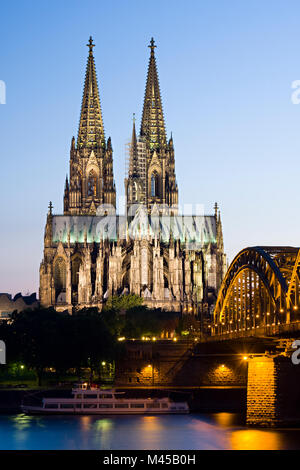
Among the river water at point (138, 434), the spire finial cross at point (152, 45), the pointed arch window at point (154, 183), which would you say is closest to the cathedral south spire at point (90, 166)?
the pointed arch window at point (154, 183)

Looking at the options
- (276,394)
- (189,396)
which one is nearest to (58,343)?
(189,396)

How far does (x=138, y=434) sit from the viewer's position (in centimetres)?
7631

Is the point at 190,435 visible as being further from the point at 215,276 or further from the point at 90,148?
the point at 90,148

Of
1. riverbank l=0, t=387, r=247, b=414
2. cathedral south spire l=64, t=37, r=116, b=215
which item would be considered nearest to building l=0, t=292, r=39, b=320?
cathedral south spire l=64, t=37, r=116, b=215

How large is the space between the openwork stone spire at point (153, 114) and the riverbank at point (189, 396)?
305 ft

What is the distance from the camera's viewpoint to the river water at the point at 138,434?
7044 cm

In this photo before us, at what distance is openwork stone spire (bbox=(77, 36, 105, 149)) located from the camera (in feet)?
598

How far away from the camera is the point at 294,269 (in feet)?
246

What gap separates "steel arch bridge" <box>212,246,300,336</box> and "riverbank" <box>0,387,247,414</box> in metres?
4.63

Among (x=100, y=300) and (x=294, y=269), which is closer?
(x=294, y=269)

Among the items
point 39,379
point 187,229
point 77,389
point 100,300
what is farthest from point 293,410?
point 187,229

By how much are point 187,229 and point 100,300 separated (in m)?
22.2

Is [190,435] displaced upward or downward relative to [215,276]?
downward

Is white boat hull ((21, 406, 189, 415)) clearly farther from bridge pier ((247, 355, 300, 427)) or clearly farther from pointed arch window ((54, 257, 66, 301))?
pointed arch window ((54, 257, 66, 301))
